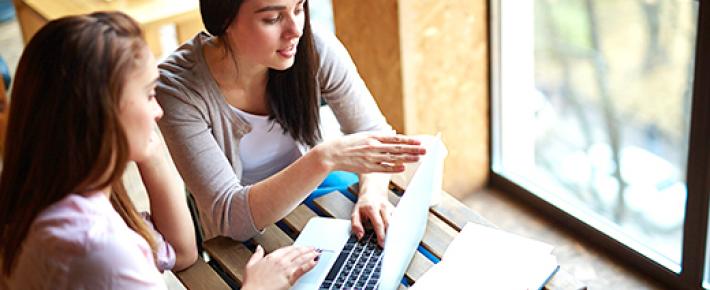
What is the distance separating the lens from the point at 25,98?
109cm

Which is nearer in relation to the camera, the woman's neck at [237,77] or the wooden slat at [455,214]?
the wooden slat at [455,214]

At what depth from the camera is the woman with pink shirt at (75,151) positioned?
1.07 meters

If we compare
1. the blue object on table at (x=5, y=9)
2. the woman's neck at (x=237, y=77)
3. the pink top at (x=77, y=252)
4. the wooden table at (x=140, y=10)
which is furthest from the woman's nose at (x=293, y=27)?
the blue object on table at (x=5, y=9)

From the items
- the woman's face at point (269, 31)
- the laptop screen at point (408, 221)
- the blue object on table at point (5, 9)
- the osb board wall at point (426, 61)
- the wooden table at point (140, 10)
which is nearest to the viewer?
the laptop screen at point (408, 221)

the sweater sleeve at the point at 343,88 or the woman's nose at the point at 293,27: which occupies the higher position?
the woman's nose at the point at 293,27

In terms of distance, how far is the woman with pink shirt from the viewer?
1.07m

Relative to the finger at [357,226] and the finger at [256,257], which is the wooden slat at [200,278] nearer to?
the finger at [256,257]

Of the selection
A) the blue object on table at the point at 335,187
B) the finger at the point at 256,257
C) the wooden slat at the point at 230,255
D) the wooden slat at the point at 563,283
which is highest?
the finger at the point at 256,257

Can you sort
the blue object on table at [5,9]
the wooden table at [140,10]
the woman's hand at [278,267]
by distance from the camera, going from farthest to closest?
the blue object on table at [5,9], the wooden table at [140,10], the woman's hand at [278,267]

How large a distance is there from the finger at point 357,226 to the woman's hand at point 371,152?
0.09 metres

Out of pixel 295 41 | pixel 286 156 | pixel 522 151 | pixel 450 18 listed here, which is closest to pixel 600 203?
pixel 522 151

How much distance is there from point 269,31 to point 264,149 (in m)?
0.33

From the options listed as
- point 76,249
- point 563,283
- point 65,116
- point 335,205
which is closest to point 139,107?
point 65,116

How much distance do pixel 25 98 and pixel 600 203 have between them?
193 cm
